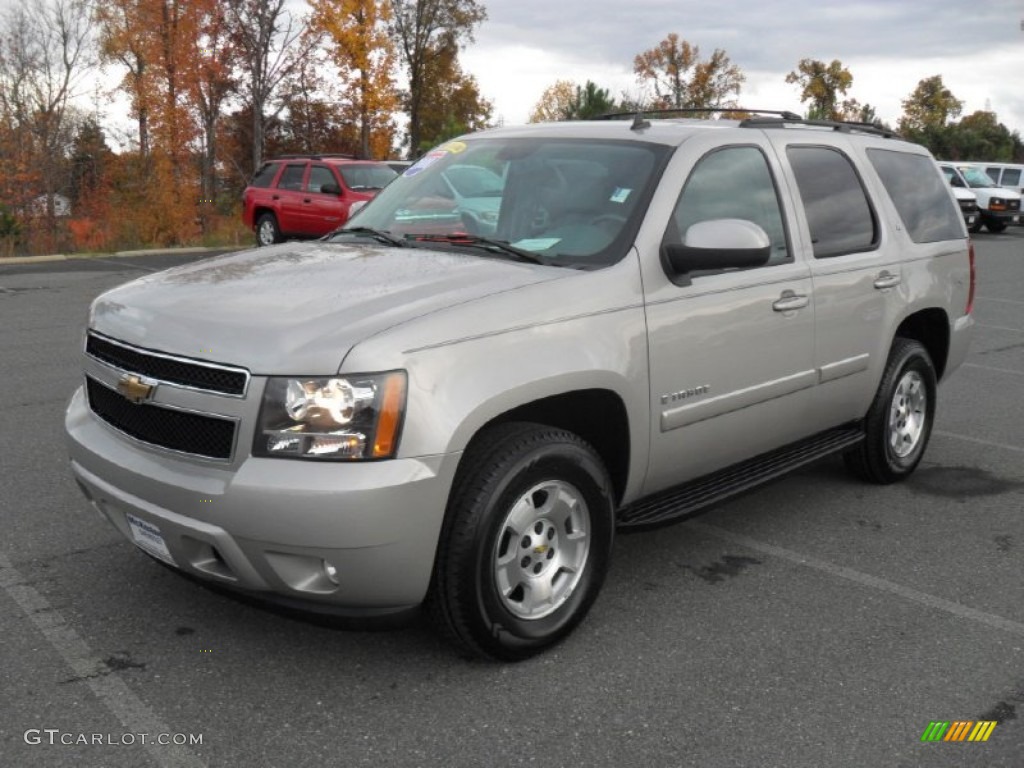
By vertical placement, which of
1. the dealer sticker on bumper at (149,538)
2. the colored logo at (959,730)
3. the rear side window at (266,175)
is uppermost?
the rear side window at (266,175)

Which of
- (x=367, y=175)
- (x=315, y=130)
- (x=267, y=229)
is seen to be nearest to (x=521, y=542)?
(x=367, y=175)

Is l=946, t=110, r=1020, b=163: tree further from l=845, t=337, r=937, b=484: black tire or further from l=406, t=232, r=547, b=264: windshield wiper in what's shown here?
l=406, t=232, r=547, b=264: windshield wiper

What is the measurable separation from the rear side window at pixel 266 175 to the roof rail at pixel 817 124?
16.1 metres

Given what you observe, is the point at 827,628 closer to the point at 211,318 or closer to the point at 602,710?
the point at 602,710

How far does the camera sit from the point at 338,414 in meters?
3.04

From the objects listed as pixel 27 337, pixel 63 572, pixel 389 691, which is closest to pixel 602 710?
pixel 389 691

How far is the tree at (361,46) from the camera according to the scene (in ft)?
127

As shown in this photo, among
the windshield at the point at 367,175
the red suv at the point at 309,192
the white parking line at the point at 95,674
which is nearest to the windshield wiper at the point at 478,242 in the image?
the white parking line at the point at 95,674

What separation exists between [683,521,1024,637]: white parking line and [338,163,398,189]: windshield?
1488 centimetres

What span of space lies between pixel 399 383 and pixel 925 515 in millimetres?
3285

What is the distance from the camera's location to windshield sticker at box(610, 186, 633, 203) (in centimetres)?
405

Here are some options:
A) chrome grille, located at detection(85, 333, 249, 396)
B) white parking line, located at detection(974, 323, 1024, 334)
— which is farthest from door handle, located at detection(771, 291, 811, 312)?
white parking line, located at detection(974, 323, 1024, 334)

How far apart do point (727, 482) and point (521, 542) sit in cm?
125

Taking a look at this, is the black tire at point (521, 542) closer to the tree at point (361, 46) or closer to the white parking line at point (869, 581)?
the white parking line at point (869, 581)
